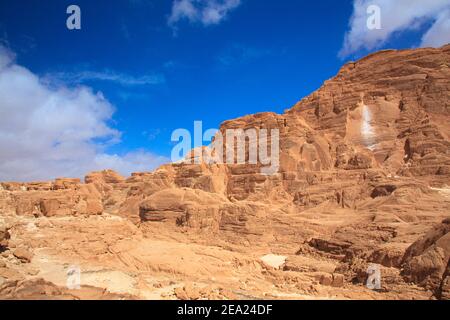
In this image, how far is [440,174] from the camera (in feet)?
101

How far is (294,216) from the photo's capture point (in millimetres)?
27125

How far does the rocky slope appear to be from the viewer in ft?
43.3

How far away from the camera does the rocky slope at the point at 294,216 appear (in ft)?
43.3

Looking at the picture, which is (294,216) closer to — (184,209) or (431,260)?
(184,209)

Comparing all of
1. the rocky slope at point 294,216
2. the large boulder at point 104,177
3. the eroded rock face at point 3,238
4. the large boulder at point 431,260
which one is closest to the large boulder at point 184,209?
the rocky slope at point 294,216

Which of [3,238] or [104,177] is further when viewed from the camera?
[104,177]

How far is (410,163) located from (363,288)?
79.6ft

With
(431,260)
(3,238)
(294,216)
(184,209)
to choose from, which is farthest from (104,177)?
(431,260)

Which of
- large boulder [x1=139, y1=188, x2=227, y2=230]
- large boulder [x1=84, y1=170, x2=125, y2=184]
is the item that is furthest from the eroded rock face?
large boulder [x1=84, y1=170, x2=125, y2=184]

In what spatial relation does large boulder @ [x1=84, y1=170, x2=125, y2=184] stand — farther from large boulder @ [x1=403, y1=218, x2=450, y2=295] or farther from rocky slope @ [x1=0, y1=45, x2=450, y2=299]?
large boulder @ [x1=403, y1=218, x2=450, y2=295]

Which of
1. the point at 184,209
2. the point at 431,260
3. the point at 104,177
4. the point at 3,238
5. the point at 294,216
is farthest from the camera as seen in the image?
the point at 104,177

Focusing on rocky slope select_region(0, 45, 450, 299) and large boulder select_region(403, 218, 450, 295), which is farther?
rocky slope select_region(0, 45, 450, 299)

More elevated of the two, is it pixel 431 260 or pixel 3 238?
pixel 3 238

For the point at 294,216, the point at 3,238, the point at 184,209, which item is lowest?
the point at 294,216
